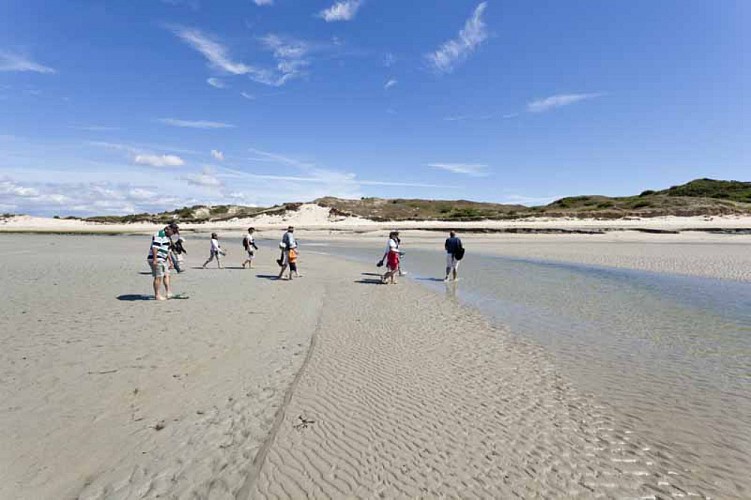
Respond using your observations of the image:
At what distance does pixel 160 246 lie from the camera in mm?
11859

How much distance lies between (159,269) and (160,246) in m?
0.76

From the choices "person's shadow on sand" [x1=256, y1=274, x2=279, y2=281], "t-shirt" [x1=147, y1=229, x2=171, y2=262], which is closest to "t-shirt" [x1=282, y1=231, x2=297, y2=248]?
"person's shadow on sand" [x1=256, y1=274, x2=279, y2=281]

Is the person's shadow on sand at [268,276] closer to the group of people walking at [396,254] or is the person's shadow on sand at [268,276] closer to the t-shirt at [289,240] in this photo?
the t-shirt at [289,240]

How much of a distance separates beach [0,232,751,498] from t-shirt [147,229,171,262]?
1.88 meters

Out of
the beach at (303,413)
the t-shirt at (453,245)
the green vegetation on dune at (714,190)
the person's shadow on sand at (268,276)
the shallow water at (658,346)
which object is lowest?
the shallow water at (658,346)

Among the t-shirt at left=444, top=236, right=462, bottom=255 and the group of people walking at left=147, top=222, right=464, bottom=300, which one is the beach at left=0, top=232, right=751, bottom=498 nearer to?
the group of people walking at left=147, top=222, right=464, bottom=300

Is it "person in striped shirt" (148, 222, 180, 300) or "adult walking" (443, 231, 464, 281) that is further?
"adult walking" (443, 231, 464, 281)

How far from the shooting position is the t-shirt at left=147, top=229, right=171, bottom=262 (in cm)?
1173

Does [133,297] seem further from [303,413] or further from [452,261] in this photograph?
[452,261]

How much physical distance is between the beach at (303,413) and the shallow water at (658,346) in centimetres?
34

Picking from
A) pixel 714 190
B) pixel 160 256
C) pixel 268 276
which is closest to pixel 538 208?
pixel 714 190

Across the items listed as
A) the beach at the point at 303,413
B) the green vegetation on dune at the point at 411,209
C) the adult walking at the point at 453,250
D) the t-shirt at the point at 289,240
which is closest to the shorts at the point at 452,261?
the adult walking at the point at 453,250

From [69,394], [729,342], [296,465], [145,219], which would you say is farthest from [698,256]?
[145,219]

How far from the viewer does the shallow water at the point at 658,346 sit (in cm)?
474
